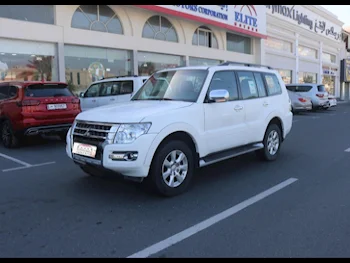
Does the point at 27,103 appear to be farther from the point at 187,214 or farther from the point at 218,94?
the point at 187,214

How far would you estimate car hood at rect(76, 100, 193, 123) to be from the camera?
451cm

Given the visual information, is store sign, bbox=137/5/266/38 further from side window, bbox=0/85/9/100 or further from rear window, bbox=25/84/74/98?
side window, bbox=0/85/9/100

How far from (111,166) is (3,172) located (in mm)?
2929

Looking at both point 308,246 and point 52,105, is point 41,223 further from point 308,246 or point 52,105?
point 52,105

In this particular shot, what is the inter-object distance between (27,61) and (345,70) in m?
40.0

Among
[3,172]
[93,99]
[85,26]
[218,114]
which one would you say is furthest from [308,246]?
[85,26]

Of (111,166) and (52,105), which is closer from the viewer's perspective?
(111,166)

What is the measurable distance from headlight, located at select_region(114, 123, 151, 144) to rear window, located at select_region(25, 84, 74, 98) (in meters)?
4.87

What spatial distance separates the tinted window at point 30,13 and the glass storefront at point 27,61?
36.8 inches

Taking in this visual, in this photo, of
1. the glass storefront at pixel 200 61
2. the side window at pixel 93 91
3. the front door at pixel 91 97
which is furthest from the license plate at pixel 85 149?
the glass storefront at pixel 200 61

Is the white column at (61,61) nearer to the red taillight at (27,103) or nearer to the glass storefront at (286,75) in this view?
the red taillight at (27,103)

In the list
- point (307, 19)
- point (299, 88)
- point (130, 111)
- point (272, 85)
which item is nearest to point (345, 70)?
point (307, 19)

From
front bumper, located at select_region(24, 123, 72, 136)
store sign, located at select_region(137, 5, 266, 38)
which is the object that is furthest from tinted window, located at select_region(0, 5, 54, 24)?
front bumper, located at select_region(24, 123, 72, 136)
